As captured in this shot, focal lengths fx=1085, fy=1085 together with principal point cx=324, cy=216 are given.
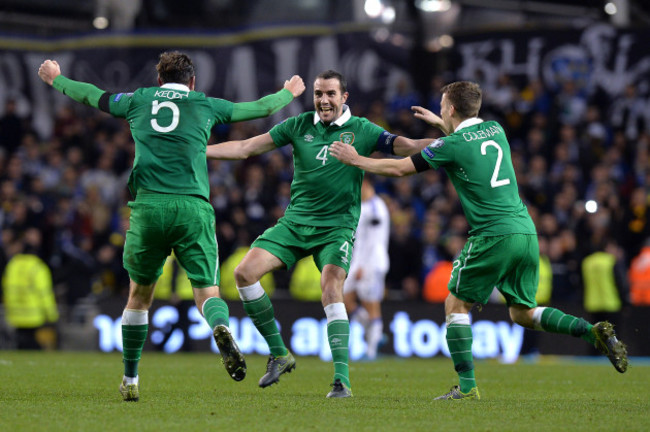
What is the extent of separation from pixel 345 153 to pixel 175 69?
1382 mm

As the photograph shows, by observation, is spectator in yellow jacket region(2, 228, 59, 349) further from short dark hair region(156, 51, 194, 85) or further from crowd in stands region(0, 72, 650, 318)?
short dark hair region(156, 51, 194, 85)

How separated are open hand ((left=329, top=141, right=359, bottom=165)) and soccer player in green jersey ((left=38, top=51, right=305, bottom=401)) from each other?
639mm

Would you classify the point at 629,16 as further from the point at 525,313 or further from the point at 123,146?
the point at 525,313

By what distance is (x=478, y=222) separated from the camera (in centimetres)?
795

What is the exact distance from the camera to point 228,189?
20094mm

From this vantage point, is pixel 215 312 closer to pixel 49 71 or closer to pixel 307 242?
pixel 307 242

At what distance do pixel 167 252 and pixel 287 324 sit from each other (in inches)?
333

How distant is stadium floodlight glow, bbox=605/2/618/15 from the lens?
73.7 ft

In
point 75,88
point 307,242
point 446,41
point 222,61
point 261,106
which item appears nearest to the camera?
point 75,88

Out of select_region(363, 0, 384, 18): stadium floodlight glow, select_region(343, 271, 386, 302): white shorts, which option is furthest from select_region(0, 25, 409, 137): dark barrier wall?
select_region(343, 271, 386, 302): white shorts

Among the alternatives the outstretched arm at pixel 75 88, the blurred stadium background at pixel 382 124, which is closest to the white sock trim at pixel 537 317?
the outstretched arm at pixel 75 88

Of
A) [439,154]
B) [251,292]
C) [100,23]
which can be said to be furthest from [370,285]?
[100,23]

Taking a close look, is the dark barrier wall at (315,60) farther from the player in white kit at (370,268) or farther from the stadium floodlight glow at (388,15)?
the player in white kit at (370,268)

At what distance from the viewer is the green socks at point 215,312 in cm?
730
